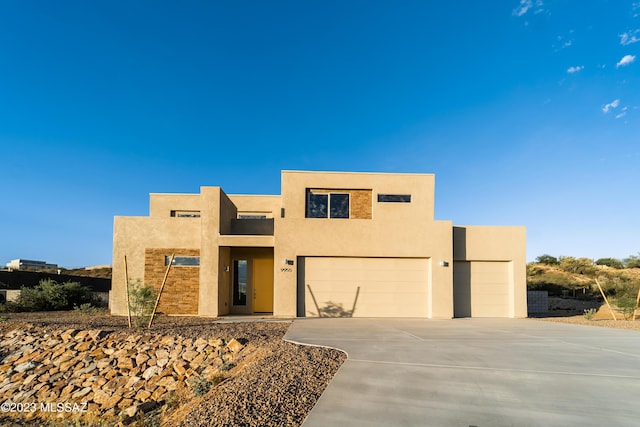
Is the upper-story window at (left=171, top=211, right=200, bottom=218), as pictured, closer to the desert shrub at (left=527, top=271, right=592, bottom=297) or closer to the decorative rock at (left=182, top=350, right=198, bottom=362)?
the decorative rock at (left=182, top=350, right=198, bottom=362)

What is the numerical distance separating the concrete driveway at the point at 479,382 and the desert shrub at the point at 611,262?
39124mm

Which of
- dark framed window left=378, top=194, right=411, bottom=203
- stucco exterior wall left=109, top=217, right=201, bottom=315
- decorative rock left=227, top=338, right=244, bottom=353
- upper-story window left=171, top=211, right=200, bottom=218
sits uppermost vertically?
dark framed window left=378, top=194, right=411, bottom=203

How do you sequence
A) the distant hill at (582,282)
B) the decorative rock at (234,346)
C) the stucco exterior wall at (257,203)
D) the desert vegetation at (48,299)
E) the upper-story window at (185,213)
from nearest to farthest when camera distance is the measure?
1. the decorative rock at (234,346)
2. the desert vegetation at (48,299)
3. the stucco exterior wall at (257,203)
4. the upper-story window at (185,213)
5. the distant hill at (582,282)

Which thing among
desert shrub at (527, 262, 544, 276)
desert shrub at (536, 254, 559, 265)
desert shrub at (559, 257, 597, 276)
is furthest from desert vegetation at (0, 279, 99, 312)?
desert shrub at (536, 254, 559, 265)

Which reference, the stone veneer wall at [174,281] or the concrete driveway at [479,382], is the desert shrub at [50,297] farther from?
the concrete driveway at [479,382]

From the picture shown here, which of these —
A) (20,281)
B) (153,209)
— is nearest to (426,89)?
(153,209)

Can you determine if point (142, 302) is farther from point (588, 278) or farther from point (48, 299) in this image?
point (588, 278)

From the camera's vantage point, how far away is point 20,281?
2088cm

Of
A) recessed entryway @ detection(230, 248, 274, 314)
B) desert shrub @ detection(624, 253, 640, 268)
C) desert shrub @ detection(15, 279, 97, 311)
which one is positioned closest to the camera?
recessed entryway @ detection(230, 248, 274, 314)

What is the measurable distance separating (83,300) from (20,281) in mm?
7603

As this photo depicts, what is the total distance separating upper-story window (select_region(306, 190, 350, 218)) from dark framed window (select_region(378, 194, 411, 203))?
4.24 ft

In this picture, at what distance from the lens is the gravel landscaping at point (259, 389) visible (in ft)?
13.1

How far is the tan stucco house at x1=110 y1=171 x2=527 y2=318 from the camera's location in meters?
13.4

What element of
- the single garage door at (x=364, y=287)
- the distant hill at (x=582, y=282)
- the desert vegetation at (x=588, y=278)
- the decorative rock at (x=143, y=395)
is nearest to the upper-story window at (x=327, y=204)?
the single garage door at (x=364, y=287)
